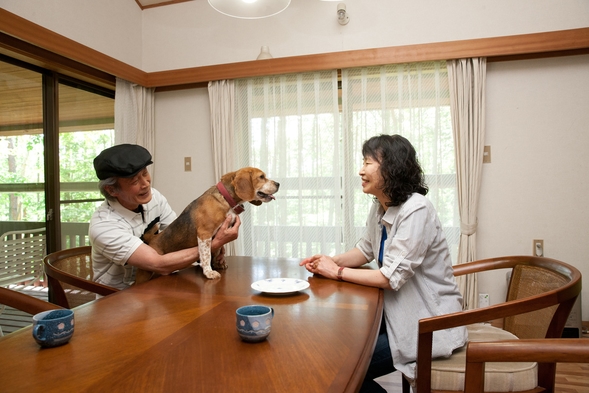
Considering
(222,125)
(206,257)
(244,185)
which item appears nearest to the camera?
(206,257)

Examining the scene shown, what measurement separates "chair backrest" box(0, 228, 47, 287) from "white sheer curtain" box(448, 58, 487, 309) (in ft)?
10.8

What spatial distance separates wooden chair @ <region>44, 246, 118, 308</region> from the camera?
159cm

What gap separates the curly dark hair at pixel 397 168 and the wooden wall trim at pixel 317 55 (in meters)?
1.79

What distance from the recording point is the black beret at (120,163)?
5.16 ft

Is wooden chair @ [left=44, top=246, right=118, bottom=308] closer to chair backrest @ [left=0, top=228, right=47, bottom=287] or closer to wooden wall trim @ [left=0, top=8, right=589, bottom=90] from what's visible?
chair backrest @ [left=0, top=228, right=47, bottom=287]

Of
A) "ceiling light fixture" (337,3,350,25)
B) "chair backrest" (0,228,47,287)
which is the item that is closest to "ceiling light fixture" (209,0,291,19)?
"ceiling light fixture" (337,3,350,25)

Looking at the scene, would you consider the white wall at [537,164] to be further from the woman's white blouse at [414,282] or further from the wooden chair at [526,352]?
the wooden chair at [526,352]

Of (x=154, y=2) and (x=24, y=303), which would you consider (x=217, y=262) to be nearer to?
(x=24, y=303)

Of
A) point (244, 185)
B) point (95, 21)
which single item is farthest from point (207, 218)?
point (95, 21)

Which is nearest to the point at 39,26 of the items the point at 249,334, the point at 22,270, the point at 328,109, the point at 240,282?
the point at 22,270

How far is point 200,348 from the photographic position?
87cm

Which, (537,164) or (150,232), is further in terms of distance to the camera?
(537,164)

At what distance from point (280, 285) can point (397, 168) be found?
627mm

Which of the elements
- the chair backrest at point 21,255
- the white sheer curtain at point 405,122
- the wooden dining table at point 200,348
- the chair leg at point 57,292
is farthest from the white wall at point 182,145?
the wooden dining table at point 200,348
